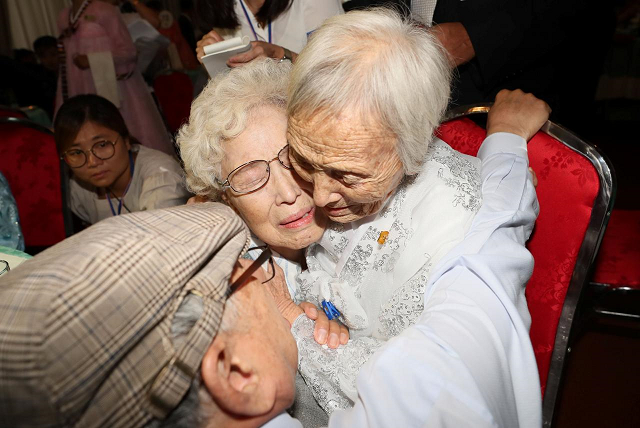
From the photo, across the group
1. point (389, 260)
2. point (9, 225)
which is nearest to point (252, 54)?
point (389, 260)

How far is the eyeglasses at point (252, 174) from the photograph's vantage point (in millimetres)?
1507

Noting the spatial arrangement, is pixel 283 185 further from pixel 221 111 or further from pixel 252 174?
pixel 221 111

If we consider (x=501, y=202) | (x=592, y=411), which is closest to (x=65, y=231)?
(x=501, y=202)

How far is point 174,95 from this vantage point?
538 cm

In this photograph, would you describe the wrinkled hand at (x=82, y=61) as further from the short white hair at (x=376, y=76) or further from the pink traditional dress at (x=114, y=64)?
the short white hair at (x=376, y=76)

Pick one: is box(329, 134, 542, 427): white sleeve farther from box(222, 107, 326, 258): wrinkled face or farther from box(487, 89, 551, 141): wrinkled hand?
box(222, 107, 326, 258): wrinkled face

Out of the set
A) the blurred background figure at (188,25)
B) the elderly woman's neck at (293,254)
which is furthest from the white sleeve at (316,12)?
the blurred background figure at (188,25)

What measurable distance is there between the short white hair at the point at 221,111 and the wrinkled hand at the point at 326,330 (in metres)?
0.54

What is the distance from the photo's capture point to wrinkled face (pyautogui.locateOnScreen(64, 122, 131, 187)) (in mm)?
2811

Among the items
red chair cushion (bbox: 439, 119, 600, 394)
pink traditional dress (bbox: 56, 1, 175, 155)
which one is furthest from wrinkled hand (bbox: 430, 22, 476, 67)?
pink traditional dress (bbox: 56, 1, 175, 155)

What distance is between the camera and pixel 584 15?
6.51 feet

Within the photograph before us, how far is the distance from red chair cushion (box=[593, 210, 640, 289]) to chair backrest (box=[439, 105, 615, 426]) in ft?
2.64

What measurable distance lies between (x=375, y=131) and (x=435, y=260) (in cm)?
39

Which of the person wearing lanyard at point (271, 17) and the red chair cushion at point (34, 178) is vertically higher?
the person wearing lanyard at point (271, 17)
